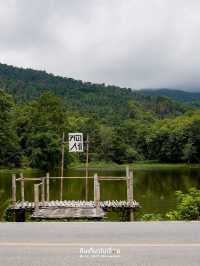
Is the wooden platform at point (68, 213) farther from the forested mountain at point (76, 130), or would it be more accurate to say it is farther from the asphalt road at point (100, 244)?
the forested mountain at point (76, 130)

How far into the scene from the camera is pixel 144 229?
10.3m

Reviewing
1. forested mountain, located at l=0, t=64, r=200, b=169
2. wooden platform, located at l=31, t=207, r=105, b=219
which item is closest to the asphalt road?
wooden platform, located at l=31, t=207, r=105, b=219

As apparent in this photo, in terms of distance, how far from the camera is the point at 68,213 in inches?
728

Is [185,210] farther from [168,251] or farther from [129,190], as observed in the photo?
[168,251]

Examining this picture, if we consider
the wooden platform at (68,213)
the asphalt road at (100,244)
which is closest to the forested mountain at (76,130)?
the wooden platform at (68,213)

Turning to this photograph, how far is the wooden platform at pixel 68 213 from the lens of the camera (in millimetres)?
17423

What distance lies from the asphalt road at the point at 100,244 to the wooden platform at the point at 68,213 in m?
6.18

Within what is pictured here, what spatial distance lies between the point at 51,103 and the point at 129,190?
3043 inches

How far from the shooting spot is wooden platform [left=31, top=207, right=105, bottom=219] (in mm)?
17423

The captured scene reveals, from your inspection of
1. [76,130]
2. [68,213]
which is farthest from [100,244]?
[76,130]

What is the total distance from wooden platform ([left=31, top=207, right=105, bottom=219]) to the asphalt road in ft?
20.3

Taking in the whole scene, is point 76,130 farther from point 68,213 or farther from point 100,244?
point 100,244

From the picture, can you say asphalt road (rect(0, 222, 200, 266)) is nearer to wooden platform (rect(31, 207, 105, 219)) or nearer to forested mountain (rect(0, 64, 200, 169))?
wooden platform (rect(31, 207, 105, 219))

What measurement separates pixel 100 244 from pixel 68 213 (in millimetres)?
9940
